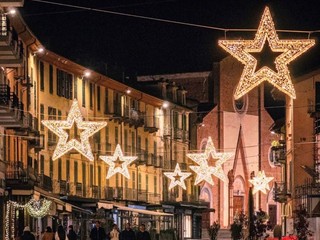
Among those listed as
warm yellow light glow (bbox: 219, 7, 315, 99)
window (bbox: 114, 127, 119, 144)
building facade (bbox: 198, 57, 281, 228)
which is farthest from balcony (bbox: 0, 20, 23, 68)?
building facade (bbox: 198, 57, 281, 228)

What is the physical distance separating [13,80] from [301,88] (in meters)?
18.1

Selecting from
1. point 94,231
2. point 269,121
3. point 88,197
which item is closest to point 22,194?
point 94,231

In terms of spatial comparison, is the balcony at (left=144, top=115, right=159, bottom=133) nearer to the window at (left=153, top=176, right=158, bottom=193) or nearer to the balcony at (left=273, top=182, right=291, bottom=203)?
the window at (left=153, top=176, right=158, bottom=193)

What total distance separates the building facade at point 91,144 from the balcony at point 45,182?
0.10m

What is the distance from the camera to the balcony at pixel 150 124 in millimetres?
78606

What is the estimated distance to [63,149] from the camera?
3575 cm

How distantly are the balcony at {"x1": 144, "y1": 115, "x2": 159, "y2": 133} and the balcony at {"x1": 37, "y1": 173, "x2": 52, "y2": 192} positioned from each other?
2241 cm

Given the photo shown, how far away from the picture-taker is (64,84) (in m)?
60.5

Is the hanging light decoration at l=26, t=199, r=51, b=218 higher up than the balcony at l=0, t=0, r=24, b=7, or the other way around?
the balcony at l=0, t=0, r=24, b=7

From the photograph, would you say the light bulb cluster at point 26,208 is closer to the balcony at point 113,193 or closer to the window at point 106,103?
the balcony at point 113,193

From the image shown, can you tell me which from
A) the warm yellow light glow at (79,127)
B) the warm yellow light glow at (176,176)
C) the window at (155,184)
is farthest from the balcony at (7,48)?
the window at (155,184)

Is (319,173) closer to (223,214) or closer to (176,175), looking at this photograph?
(176,175)

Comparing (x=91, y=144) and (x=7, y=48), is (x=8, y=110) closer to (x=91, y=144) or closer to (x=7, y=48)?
(x=7, y=48)

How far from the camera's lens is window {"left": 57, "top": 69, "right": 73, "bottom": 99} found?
5981cm
